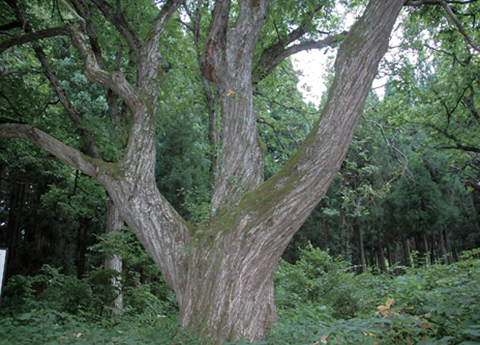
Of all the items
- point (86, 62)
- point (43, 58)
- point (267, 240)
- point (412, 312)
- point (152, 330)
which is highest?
point (43, 58)

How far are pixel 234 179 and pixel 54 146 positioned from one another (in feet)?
8.84

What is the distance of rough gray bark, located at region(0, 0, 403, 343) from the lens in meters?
3.80

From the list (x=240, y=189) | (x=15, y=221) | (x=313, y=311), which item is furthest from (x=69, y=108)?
(x=15, y=221)

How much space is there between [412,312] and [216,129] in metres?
5.72

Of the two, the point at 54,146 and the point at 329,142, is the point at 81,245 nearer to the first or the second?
the point at 54,146

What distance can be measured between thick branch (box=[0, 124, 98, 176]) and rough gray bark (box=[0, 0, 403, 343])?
2 centimetres

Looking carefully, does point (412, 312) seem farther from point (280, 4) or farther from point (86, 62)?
point (86, 62)

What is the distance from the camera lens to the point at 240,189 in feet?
14.6

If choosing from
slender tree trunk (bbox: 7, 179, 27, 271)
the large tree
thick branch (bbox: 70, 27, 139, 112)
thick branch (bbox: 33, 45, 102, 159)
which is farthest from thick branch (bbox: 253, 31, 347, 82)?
slender tree trunk (bbox: 7, 179, 27, 271)

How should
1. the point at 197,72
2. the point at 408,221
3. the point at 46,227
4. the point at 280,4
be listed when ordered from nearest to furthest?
the point at 280,4
the point at 197,72
the point at 46,227
the point at 408,221

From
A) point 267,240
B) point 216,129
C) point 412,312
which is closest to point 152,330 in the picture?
point 267,240

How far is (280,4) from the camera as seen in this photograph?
5.93 m

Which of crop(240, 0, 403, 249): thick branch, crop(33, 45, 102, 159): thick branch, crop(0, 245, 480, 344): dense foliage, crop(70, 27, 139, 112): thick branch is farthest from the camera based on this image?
crop(33, 45, 102, 159): thick branch

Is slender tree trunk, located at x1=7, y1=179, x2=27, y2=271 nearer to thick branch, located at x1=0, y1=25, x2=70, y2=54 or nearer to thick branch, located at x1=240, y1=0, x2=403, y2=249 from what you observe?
thick branch, located at x1=0, y1=25, x2=70, y2=54
